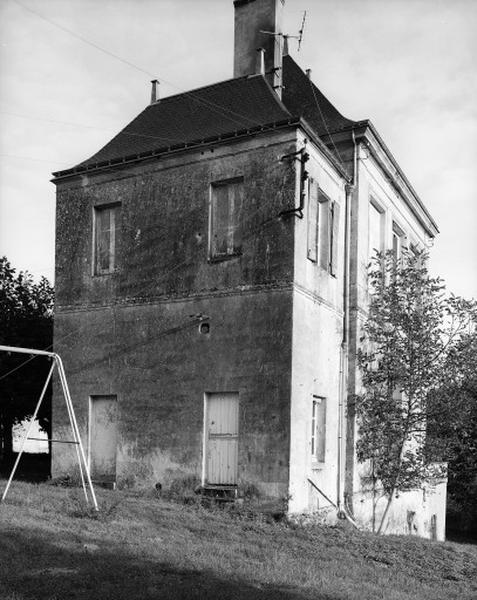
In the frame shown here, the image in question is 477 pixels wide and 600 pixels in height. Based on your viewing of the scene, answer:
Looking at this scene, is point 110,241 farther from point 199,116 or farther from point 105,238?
point 199,116

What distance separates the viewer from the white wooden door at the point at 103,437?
52.9 feet

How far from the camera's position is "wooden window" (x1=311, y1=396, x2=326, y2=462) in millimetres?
15719

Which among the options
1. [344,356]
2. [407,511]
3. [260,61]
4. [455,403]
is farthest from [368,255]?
[407,511]

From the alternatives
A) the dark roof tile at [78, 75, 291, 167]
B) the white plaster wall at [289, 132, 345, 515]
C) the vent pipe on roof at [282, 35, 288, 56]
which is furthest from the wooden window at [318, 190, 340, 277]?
the vent pipe on roof at [282, 35, 288, 56]

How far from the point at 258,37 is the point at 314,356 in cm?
878

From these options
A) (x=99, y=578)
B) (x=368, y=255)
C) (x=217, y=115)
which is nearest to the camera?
(x=99, y=578)

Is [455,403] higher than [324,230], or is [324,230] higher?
[324,230]

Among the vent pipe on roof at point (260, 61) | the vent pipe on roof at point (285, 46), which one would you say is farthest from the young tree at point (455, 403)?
the vent pipe on roof at point (285, 46)

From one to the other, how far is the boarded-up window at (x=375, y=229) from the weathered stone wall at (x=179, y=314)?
14.5 feet

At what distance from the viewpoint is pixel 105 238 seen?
17266 mm

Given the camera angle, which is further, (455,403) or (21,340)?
(21,340)

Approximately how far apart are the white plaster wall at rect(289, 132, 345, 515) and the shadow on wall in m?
5.00

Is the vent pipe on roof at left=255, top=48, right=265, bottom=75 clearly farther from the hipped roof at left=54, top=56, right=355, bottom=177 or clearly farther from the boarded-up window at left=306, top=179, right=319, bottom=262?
the boarded-up window at left=306, top=179, right=319, bottom=262

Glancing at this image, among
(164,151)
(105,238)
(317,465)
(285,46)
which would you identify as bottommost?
(317,465)
